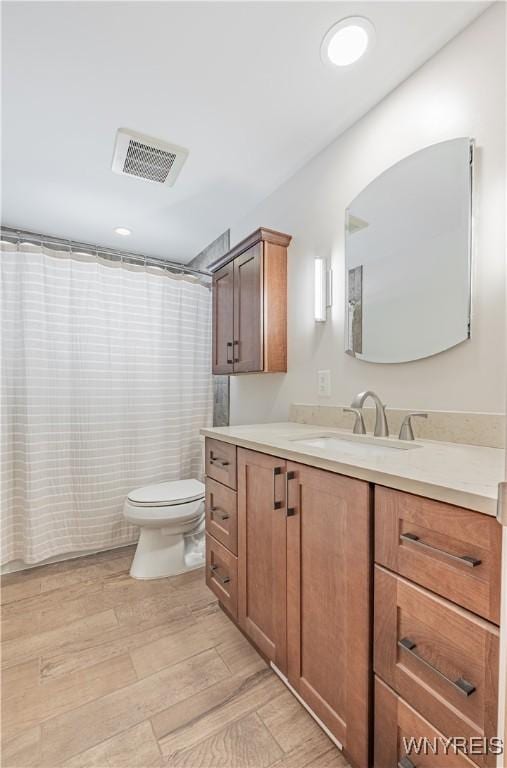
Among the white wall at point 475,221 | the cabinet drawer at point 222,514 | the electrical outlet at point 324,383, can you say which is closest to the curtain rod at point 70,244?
the white wall at point 475,221

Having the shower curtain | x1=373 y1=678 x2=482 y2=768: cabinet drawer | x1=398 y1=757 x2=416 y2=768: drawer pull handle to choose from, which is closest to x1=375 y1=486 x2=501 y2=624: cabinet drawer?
x1=373 y1=678 x2=482 y2=768: cabinet drawer

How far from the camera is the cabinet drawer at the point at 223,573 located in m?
1.51

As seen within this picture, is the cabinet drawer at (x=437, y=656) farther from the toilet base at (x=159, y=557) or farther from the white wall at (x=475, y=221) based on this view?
the toilet base at (x=159, y=557)

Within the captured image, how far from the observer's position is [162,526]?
6.71 feet

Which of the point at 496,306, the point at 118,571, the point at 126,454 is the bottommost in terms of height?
the point at 118,571

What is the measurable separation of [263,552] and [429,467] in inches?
28.9

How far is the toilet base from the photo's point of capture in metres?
2.06

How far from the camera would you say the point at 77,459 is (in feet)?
7.73

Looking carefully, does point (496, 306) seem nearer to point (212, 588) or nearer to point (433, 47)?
point (433, 47)

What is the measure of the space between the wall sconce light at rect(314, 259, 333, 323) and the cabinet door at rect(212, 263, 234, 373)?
26.9 inches

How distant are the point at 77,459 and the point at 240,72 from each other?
230cm

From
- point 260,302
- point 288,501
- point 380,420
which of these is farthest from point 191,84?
point 288,501

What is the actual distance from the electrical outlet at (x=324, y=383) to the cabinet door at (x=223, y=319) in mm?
679

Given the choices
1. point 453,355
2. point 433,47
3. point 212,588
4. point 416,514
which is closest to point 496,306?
point 453,355
